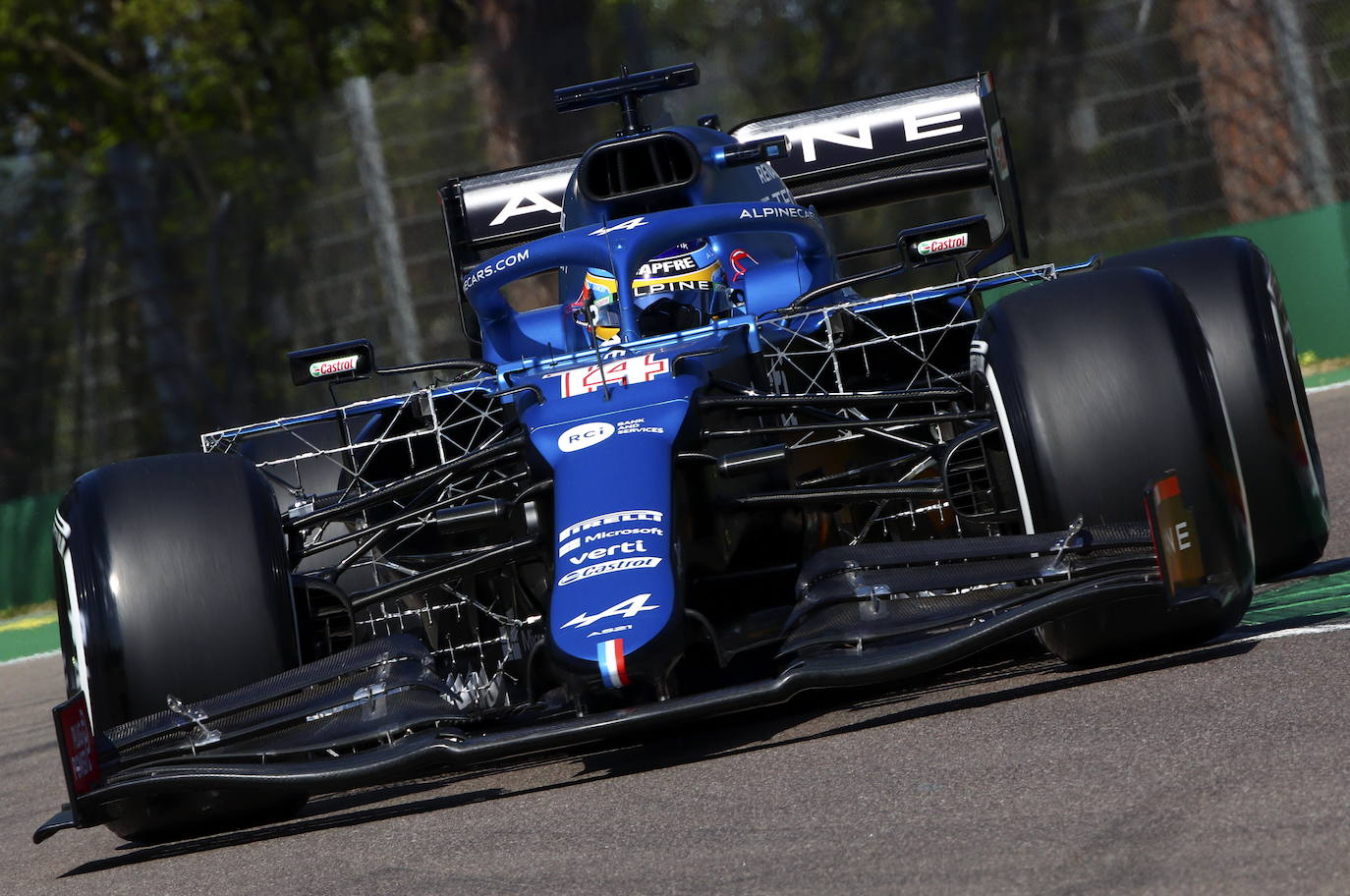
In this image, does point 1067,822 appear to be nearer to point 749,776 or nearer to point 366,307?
point 749,776

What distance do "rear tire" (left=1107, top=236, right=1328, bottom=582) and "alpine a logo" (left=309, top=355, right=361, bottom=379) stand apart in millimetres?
2779

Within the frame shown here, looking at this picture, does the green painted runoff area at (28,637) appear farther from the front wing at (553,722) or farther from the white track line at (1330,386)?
the white track line at (1330,386)

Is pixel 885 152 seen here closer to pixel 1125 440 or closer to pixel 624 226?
pixel 624 226

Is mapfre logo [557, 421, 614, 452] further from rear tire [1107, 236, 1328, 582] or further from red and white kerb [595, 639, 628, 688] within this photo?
rear tire [1107, 236, 1328, 582]

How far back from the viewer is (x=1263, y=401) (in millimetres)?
5734

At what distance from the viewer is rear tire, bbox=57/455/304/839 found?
5.05 meters

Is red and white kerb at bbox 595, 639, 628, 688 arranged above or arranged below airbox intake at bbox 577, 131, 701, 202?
below

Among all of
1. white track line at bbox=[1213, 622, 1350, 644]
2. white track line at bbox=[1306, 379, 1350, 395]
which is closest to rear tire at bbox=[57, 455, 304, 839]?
white track line at bbox=[1213, 622, 1350, 644]

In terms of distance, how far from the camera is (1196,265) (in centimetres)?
611

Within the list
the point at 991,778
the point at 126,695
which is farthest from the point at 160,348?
the point at 991,778

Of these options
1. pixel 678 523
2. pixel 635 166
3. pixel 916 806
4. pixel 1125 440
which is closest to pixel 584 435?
pixel 678 523

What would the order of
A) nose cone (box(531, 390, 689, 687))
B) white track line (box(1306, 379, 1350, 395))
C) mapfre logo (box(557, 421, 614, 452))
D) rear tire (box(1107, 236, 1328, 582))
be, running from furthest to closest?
white track line (box(1306, 379, 1350, 395)) < rear tire (box(1107, 236, 1328, 582)) < mapfre logo (box(557, 421, 614, 452)) < nose cone (box(531, 390, 689, 687))

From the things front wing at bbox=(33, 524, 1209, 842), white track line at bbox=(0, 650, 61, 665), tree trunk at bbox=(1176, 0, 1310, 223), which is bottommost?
front wing at bbox=(33, 524, 1209, 842)

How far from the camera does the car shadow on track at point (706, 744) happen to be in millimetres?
4957
